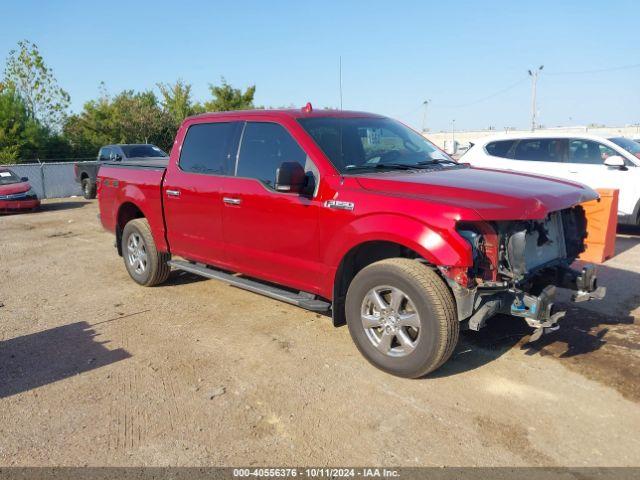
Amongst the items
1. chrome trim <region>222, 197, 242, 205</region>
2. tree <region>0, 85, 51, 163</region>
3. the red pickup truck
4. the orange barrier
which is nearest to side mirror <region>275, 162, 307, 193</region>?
the red pickup truck

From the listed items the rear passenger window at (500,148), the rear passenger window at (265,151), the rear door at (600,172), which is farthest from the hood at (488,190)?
the rear passenger window at (500,148)

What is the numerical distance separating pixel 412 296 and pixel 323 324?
1610 mm

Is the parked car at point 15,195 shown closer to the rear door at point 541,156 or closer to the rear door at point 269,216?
the rear door at point 269,216

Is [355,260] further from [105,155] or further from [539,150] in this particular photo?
[105,155]

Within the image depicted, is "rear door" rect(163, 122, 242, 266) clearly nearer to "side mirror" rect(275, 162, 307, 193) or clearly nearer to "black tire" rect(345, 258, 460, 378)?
"side mirror" rect(275, 162, 307, 193)

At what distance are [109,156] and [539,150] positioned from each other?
45.3 ft

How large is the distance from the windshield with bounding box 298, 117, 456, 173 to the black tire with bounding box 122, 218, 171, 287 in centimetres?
268

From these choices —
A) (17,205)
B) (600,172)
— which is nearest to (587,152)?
(600,172)

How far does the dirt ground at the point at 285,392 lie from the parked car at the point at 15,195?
10.8 metres

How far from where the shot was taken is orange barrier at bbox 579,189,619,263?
187 inches

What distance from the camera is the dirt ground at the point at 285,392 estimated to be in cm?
307

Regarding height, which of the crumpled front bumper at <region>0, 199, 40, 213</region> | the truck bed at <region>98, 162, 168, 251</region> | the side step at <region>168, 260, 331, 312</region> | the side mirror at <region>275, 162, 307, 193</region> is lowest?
the crumpled front bumper at <region>0, 199, 40, 213</region>

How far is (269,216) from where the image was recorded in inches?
183

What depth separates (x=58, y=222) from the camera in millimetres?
13141
